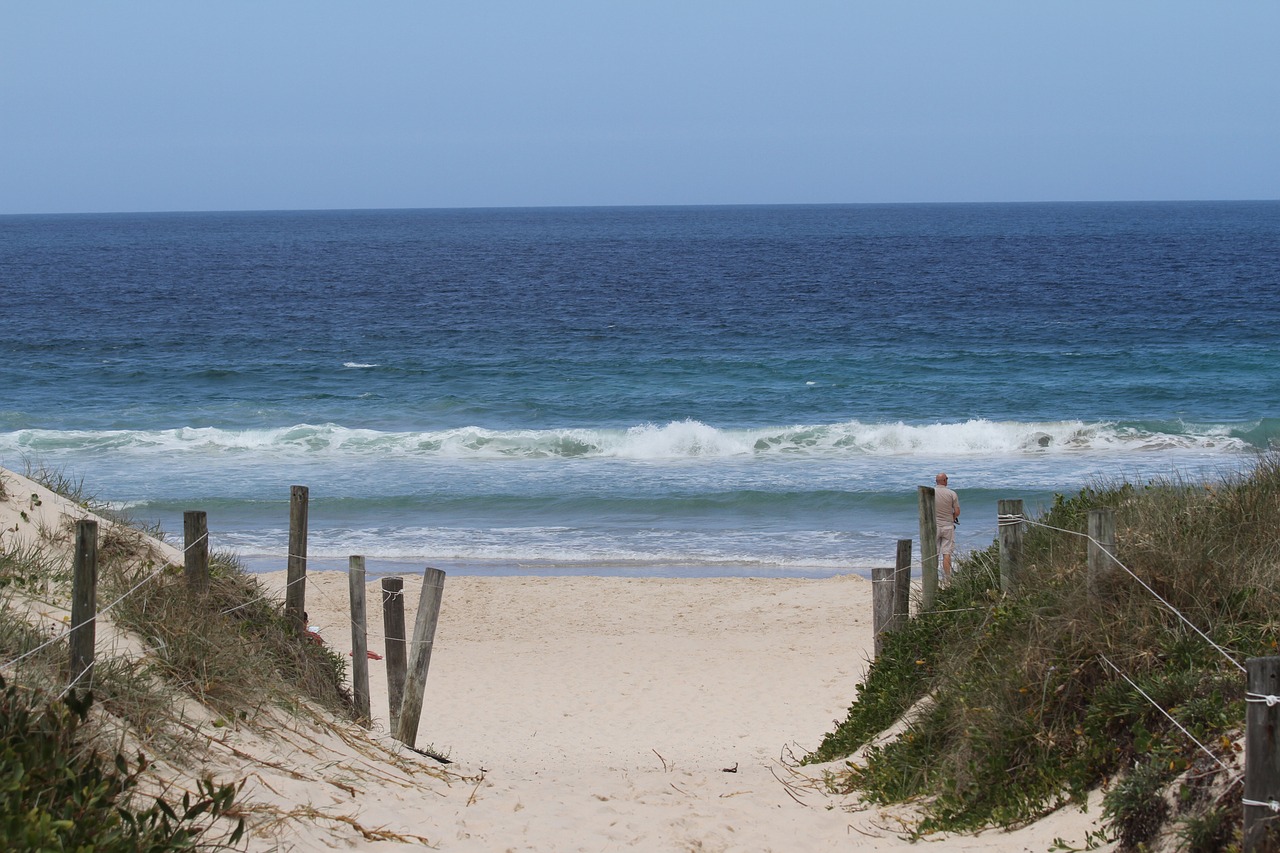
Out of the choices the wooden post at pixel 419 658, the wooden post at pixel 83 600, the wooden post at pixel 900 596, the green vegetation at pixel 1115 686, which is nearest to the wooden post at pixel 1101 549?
the green vegetation at pixel 1115 686

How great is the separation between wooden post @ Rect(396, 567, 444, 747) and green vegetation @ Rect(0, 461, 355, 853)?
421 mm

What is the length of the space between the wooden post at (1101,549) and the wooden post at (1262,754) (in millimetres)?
2055

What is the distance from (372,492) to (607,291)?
3841cm

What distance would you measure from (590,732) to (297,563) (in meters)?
3.51

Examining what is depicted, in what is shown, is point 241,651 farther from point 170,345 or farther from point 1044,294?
point 1044,294

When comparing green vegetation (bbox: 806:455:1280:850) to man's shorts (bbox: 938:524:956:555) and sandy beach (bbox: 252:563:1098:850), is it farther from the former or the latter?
man's shorts (bbox: 938:524:956:555)

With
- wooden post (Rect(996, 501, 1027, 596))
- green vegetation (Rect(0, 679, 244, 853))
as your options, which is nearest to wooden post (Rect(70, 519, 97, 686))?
green vegetation (Rect(0, 679, 244, 853))

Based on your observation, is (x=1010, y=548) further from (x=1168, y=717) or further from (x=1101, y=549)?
(x=1168, y=717)

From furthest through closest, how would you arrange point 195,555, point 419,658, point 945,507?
point 945,507 < point 419,658 < point 195,555

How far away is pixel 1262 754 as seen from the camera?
4164 millimetres

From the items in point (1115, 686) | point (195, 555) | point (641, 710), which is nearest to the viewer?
point (1115, 686)

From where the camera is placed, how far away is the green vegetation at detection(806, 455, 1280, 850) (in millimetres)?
5039

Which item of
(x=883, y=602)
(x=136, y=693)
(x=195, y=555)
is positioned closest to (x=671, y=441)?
(x=883, y=602)

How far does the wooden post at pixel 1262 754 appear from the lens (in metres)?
4.09
